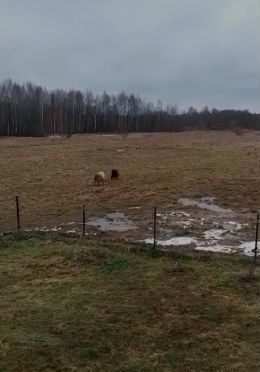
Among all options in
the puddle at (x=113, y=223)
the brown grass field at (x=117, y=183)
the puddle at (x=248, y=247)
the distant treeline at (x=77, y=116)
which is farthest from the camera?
the distant treeline at (x=77, y=116)

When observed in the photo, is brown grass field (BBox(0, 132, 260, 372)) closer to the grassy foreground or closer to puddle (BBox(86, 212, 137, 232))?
the grassy foreground

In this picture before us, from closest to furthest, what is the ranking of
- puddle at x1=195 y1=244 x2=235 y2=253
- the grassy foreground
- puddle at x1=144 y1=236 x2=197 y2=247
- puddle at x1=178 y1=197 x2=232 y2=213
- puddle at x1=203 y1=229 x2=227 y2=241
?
the grassy foreground < puddle at x1=195 y1=244 x2=235 y2=253 < puddle at x1=144 y1=236 x2=197 y2=247 < puddle at x1=203 y1=229 x2=227 y2=241 < puddle at x1=178 y1=197 x2=232 y2=213

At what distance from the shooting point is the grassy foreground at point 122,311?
20.0 feet

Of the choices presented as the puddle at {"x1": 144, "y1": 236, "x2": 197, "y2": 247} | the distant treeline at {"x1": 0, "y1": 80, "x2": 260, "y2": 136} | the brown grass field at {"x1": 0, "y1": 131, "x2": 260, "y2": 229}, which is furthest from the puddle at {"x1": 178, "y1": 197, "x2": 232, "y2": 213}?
the distant treeline at {"x1": 0, "y1": 80, "x2": 260, "y2": 136}

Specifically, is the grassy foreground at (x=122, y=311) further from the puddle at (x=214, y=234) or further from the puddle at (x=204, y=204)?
the puddle at (x=204, y=204)

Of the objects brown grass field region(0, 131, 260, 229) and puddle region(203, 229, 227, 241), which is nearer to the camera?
puddle region(203, 229, 227, 241)

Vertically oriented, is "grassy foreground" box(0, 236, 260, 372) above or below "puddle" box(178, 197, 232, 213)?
below

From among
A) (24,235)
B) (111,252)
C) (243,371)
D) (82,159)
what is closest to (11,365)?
(243,371)

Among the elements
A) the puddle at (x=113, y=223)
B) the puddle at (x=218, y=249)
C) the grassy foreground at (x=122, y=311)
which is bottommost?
the grassy foreground at (x=122, y=311)

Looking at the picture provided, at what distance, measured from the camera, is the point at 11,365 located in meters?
5.88

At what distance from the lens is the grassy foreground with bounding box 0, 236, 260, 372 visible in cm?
609

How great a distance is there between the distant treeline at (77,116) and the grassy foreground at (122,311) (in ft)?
215

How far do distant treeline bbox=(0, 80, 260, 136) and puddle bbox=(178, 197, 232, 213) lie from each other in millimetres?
59408

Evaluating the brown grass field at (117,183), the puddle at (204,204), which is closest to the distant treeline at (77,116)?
the brown grass field at (117,183)
